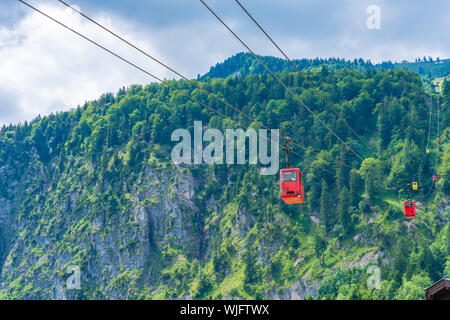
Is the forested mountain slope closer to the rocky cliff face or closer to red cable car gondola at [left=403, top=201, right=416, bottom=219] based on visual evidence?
the rocky cliff face

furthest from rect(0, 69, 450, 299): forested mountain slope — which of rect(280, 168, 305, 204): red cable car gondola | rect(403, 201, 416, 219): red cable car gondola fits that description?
rect(280, 168, 305, 204): red cable car gondola

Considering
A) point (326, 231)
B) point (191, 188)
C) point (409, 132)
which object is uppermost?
point (409, 132)

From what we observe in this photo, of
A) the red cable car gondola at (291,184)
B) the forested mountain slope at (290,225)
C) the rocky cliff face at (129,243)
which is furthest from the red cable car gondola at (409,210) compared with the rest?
the rocky cliff face at (129,243)

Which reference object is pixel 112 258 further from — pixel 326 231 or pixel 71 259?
pixel 326 231

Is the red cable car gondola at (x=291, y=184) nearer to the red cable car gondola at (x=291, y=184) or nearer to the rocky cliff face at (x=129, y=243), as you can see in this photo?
the red cable car gondola at (x=291, y=184)

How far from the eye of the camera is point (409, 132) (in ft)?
541

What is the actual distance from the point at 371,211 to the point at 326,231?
476 inches

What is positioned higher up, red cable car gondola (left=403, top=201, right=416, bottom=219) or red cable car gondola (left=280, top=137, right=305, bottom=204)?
red cable car gondola (left=280, top=137, right=305, bottom=204)

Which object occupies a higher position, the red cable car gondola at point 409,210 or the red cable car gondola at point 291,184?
the red cable car gondola at point 291,184

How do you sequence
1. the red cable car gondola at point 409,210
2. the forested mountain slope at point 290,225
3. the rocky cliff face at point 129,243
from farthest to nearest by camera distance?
the rocky cliff face at point 129,243 → the forested mountain slope at point 290,225 → the red cable car gondola at point 409,210

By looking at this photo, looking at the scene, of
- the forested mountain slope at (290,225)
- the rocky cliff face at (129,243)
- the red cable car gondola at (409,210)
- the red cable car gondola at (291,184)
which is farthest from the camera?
the rocky cliff face at (129,243)

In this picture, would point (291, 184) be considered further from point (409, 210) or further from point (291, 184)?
point (409, 210)
